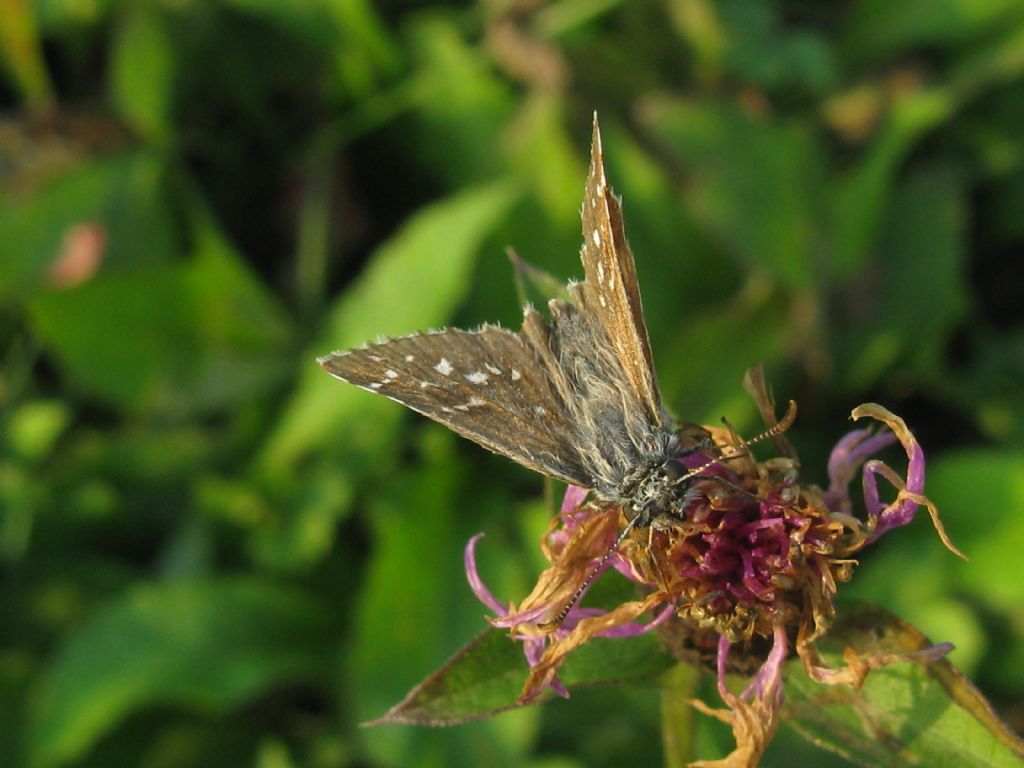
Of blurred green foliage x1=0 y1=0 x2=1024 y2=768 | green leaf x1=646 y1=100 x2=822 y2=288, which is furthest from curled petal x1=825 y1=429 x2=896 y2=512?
green leaf x1=646 y1=100 x2=822 y2=288

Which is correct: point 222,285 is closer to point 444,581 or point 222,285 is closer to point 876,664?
point 444,581

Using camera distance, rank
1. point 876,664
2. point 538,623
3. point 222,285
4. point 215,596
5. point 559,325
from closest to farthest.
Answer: point 876,664 → point 538,623 → point 559,325 → point 215,596 → point 222,285

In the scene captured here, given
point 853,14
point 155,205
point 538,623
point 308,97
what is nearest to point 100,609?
point 155,205

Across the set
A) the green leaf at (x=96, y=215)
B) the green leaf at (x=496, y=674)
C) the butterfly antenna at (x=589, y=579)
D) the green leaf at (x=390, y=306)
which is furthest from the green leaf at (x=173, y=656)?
the butterfly antenna at (x=589, y=579)

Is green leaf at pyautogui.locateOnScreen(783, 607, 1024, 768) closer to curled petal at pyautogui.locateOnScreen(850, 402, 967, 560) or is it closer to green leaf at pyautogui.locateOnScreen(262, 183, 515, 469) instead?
curled petal at pyautogui.locateOnScreen(850, 402, 967, 560)

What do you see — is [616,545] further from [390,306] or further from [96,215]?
[96,215]

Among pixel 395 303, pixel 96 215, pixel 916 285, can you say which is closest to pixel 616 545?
pixel 395 303
